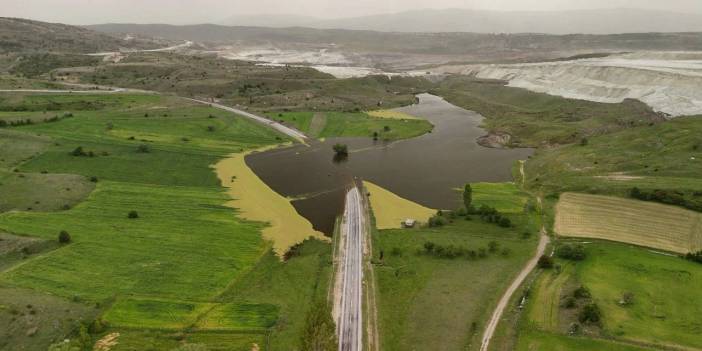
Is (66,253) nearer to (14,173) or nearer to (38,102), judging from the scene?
(14,173)

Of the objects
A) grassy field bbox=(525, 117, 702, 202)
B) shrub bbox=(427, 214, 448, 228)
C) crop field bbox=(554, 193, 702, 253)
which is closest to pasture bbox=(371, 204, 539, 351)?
shrub bbox=(427, 214, 448, 228)

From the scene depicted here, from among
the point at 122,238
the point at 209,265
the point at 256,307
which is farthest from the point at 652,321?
the point at 122,238

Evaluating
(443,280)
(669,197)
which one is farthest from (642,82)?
(443,280)

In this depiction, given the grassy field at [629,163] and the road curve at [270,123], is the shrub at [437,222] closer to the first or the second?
the grassy field at [629,163]

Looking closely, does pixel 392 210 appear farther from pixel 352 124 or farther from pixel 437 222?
pixel 352 124

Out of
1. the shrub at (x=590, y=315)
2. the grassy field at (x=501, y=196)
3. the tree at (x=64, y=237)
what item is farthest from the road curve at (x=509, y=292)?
the tree at (x=64, y=237)

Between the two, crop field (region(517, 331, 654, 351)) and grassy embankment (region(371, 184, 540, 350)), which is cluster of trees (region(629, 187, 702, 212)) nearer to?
grassy embankment (region(371, 184, 540, 350))
